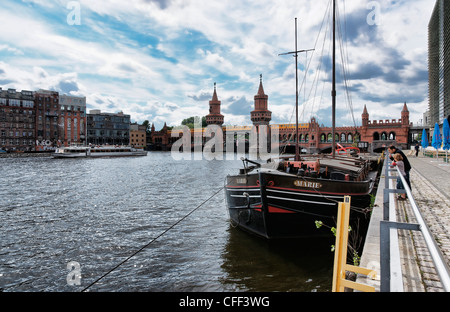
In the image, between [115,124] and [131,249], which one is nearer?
[131,249]

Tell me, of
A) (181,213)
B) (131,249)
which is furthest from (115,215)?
(131,249)

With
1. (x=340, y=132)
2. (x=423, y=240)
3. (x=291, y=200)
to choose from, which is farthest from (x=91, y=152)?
(x=423, y=240)

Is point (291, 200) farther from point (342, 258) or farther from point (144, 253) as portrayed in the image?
point (144, 253)

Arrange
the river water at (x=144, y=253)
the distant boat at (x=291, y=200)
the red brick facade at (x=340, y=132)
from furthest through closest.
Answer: the red brick facade at (x=340, y=132), the distant boat at (x=291, y=200), the river water at (x=144, y=253)

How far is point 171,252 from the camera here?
38.5 feet

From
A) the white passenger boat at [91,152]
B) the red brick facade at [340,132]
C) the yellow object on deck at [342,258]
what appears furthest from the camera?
the red brick facade at [340,132]

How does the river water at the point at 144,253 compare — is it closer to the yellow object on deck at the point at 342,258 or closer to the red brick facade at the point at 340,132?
the yellow object on deck at the point at 342,258

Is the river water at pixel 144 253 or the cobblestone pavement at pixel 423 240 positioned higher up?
the cobblestone pavement at pixel 423 240

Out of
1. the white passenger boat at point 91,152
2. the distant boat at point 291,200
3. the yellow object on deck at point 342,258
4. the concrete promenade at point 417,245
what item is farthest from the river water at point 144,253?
the white passenger boat at point 91,152

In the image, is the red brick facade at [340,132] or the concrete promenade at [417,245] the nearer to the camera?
the concrete promenade at [417,245]
